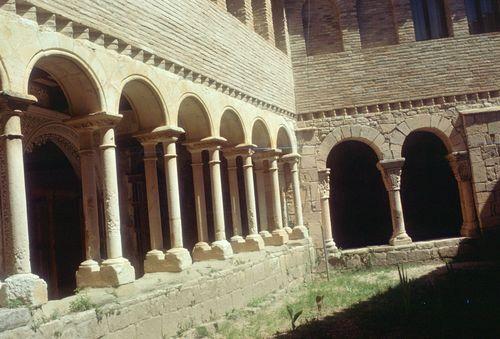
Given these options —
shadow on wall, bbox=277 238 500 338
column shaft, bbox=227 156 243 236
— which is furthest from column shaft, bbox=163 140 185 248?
column shaft, bbox=227 156 243 236

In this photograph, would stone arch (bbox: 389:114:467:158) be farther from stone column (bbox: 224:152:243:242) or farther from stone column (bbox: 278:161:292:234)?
stone column (bbox: 224:152:243:242)

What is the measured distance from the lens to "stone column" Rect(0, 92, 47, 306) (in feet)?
15.1

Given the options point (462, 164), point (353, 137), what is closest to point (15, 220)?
point (353, 137)

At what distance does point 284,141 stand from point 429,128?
3.53 meters

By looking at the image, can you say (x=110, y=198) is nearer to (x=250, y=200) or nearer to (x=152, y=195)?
(x=152, y=195)

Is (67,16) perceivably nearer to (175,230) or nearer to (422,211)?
(175,230)

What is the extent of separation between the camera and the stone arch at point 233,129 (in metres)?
9.94

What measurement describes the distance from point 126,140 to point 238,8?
12.4ft

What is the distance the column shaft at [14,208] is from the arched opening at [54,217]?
4.96 m

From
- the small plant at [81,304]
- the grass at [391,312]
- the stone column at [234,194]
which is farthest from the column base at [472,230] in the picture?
the small plant at [81,304]

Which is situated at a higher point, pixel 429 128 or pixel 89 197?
pixel 429 128

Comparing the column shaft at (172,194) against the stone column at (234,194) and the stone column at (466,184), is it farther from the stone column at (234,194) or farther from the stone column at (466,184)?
the stone column at (466,184)

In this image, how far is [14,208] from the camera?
477cm

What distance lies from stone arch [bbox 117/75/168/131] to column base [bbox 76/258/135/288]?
2327 mm
